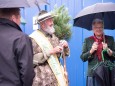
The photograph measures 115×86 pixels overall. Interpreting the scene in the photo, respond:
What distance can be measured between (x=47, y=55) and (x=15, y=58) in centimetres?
180

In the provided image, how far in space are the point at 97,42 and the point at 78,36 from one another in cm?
192

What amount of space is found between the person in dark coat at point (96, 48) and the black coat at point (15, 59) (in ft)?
7.69

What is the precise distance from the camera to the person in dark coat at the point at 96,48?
18.4ft

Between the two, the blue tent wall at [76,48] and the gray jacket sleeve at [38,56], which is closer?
the gray jacket sleeve at [38,56]

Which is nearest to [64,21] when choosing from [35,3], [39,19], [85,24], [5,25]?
[85,24]

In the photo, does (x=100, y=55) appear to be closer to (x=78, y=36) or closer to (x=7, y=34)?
(x=78, y=36)

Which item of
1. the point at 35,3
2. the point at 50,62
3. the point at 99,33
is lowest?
the point at 50,62

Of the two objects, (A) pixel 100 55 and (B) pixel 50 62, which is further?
(A) pixel 100 55

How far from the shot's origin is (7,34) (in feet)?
11.2

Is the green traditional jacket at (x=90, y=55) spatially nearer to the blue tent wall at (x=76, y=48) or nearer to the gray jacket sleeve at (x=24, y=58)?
the blue tent wall at (x=76, y=48)

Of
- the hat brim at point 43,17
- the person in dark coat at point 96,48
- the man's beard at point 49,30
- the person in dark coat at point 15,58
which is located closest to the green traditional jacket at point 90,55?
the person in dark coat at point 96,48

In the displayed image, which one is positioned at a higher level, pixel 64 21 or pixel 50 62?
pixel 64 21

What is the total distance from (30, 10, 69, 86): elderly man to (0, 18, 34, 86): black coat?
65.0 inches

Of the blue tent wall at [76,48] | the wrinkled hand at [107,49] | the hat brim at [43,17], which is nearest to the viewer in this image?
the hat brim at [43,17]
